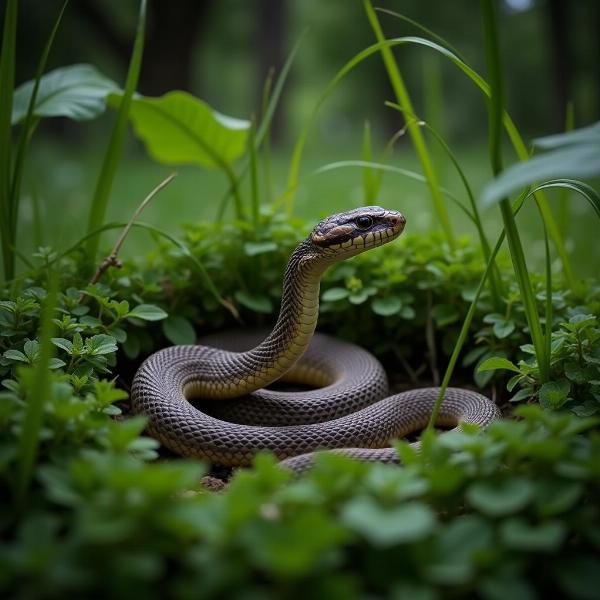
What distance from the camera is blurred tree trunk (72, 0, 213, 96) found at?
18.3m

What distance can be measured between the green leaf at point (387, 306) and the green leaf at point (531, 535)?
208cm

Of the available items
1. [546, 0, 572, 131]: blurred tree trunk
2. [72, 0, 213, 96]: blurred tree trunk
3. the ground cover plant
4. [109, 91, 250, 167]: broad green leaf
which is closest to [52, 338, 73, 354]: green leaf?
the ground cover plant

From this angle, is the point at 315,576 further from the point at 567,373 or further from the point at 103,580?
the point at 567,373

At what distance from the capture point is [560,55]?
1767 cm

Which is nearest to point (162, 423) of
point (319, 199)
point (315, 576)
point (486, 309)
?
point (315, 576)

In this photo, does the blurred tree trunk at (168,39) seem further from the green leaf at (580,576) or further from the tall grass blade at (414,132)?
the green leaf at (580,576)

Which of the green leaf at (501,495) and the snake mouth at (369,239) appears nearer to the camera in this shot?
the green leaf at (501,495)

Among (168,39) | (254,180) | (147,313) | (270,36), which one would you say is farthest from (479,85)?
(168,39)

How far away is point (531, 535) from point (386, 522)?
0.40m

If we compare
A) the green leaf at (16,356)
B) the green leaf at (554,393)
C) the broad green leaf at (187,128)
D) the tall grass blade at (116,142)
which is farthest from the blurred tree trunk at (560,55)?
the green leaf at (16,356)

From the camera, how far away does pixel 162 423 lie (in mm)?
3266

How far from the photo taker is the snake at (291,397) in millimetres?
3250

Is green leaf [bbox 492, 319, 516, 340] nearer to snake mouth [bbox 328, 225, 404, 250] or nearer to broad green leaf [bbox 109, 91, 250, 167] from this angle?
snake mouth [bbox 328, 225, 404, 250]

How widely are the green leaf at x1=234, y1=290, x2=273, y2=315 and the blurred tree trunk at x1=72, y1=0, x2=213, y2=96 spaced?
15.1 meters
